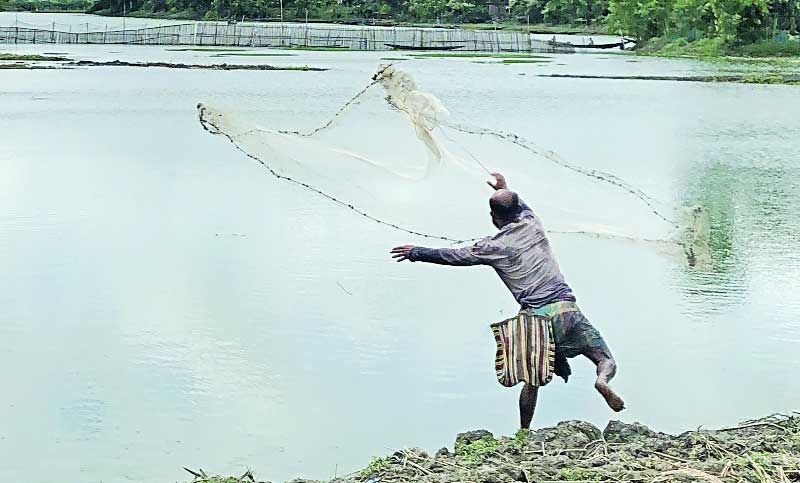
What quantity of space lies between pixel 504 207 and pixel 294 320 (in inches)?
121

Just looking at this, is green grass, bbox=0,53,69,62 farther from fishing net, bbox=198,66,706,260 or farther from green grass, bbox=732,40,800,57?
fishing net, bbox=198,66,706,260

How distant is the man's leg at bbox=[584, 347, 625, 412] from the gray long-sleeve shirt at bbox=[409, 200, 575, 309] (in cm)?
26

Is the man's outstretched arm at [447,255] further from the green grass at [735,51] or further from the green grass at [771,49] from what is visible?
the green grass at [771,49]

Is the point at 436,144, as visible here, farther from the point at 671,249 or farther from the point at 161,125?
the point at 161,125

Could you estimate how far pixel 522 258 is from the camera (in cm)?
577

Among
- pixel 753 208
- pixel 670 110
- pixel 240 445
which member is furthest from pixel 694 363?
pixel 670 110

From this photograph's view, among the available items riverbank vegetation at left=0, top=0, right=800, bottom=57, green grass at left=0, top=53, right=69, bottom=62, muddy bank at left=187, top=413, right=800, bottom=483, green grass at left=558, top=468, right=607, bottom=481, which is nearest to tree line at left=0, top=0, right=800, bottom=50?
riverbank vegetation at left=0, top=0, right=800, bottom=57

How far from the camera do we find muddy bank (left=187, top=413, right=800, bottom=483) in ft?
15.2

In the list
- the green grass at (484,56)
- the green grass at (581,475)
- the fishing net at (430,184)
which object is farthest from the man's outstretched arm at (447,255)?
the green grass at (484,56)

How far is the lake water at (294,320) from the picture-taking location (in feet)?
21.0

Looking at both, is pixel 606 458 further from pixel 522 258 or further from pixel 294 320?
pixel 294 320

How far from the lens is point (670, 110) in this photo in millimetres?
26141

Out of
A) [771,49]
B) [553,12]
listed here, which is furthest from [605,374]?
[553,12]

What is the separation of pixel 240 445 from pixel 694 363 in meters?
2.84
